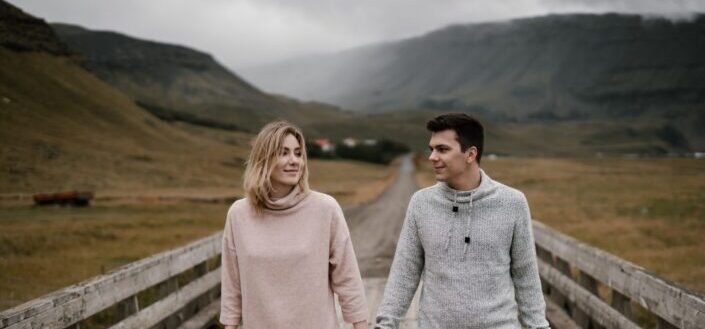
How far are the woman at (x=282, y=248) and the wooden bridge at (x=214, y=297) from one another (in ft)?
4.44

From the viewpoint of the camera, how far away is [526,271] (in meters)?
3.32

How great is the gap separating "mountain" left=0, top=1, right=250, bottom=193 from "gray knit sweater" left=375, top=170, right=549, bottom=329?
5686 cm

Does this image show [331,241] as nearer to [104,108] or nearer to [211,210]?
[211,210]

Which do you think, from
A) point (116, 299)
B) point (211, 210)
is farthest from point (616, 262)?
point (211, 210)

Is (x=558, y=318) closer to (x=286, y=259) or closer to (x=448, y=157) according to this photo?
(x=448, y=157)

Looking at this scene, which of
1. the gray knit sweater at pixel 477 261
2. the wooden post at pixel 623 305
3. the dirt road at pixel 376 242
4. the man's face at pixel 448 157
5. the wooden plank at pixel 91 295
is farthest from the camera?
the dirt road at pixel 376 242

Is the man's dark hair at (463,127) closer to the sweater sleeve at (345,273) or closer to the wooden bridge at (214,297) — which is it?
the sweater sleeve at (345,273)

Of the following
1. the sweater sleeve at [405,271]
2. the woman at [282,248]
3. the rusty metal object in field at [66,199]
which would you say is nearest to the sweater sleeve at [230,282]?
the woman at [282,248]

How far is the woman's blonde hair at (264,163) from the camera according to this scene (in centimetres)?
337

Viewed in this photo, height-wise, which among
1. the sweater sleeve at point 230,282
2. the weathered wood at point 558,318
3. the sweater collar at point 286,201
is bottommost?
the weathered wood at point 558,318

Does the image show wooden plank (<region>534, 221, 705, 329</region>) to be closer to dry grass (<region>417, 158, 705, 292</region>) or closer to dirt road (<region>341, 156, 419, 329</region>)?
dirt road (<region>341, 156, 419, 329</region>)

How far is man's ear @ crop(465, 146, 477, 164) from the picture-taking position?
3.37 m

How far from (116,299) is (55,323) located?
36.2 inches

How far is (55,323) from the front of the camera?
395 centimetres
